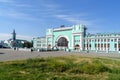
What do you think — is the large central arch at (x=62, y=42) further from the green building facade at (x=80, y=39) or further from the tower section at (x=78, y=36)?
the tower section at (x=78, y=36)

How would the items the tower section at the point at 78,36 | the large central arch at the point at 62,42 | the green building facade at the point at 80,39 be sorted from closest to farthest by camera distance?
the green building facade at the point at 80,39 → the tower section at the point at 78,36 → the large central arch at the point at 62,42

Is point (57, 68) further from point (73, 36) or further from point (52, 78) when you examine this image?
point (73, 36)

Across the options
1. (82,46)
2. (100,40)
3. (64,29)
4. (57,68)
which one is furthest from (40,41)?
(57,68)

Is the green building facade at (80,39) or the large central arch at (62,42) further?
the large central arch at (62,42)

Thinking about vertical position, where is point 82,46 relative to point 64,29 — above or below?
below

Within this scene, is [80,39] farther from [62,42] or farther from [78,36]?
[62,42]

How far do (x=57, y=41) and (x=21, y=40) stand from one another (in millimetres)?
34825

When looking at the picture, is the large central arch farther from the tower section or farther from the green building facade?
the tower section

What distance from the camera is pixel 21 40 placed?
441ft

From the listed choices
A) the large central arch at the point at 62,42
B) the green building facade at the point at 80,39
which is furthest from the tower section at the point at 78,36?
the large central arch at the point at 62,42

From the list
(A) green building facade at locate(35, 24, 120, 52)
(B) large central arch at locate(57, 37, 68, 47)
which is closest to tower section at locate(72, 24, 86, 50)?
(A) green building facade at locate(35, 24, 120, 52)

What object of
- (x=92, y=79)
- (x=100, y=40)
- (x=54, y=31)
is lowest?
(x=92, y=79)

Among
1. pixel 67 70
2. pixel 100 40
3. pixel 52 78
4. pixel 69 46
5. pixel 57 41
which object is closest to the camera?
pixel 52 78

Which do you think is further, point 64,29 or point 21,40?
point 21,40
